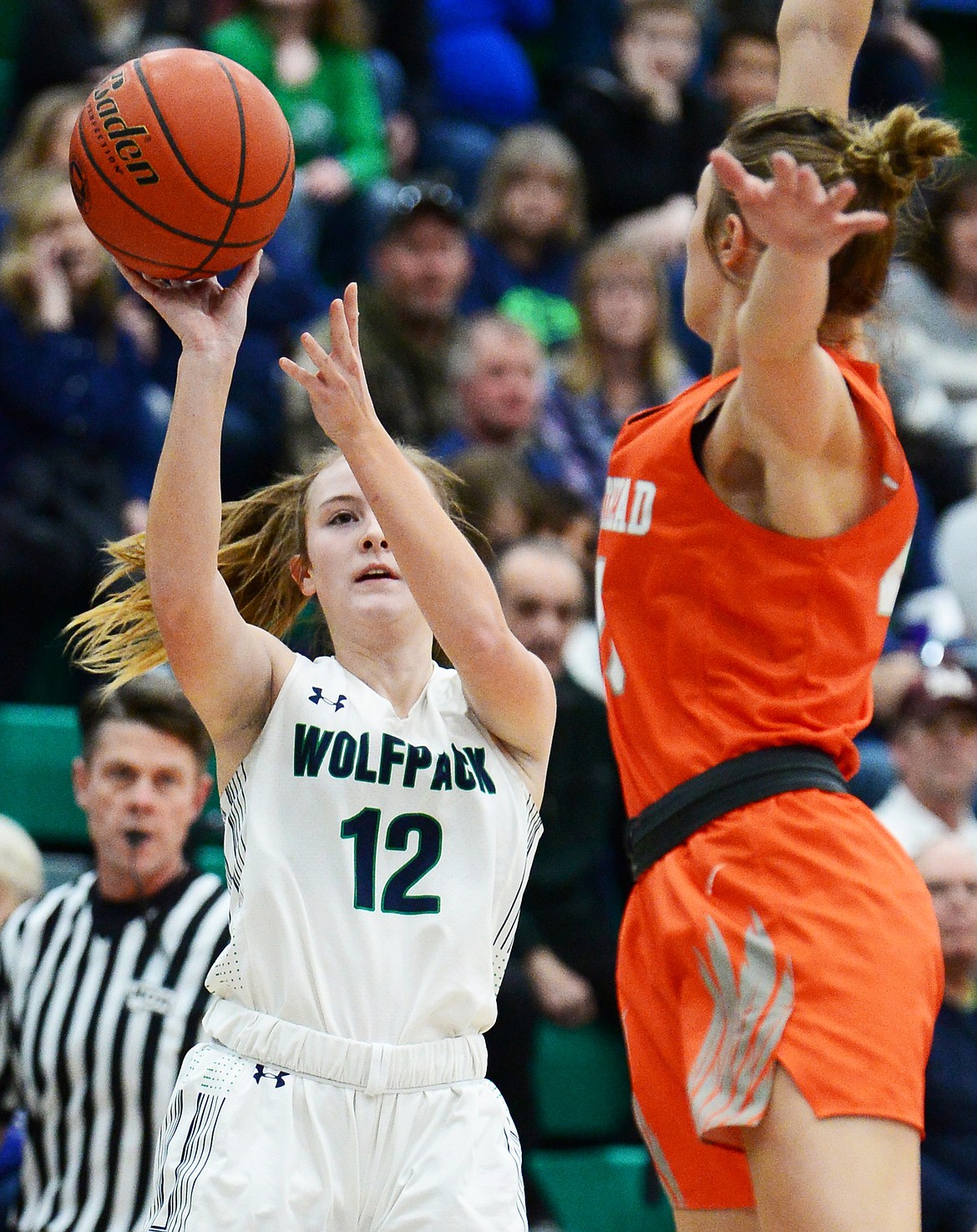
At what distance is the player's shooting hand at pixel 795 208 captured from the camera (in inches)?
96.3

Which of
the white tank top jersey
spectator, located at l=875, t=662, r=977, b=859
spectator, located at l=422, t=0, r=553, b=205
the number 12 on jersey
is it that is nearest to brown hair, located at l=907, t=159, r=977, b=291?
spectator, located at l=422, t=0, r=553, b=205

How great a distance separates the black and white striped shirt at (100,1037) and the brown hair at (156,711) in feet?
1.16

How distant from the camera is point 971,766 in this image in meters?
5.88

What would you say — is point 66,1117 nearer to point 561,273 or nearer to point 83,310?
point 83,310

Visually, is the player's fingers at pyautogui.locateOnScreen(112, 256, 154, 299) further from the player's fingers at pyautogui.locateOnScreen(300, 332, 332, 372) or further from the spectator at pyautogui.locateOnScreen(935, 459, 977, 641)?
the spectator at pyautogui.locateOnScreen(935, 459, 977, 641)

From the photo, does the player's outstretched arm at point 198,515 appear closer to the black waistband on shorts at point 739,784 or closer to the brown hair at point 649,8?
the black waistband on shorts at point 739,784

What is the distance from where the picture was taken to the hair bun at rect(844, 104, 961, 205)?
2.89 meters

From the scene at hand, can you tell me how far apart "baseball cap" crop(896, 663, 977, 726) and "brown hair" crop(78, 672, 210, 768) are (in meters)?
2.53

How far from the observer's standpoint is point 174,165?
3.03m

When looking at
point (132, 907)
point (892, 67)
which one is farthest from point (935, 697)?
point (892, 67)

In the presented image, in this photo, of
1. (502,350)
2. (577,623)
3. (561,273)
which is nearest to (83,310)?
(502,350)

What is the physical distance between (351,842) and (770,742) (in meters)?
0.71

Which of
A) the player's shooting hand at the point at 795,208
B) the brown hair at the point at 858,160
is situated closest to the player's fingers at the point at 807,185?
the player's shooting hand at the point at 795,208

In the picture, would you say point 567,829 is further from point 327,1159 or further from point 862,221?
point 862,221
